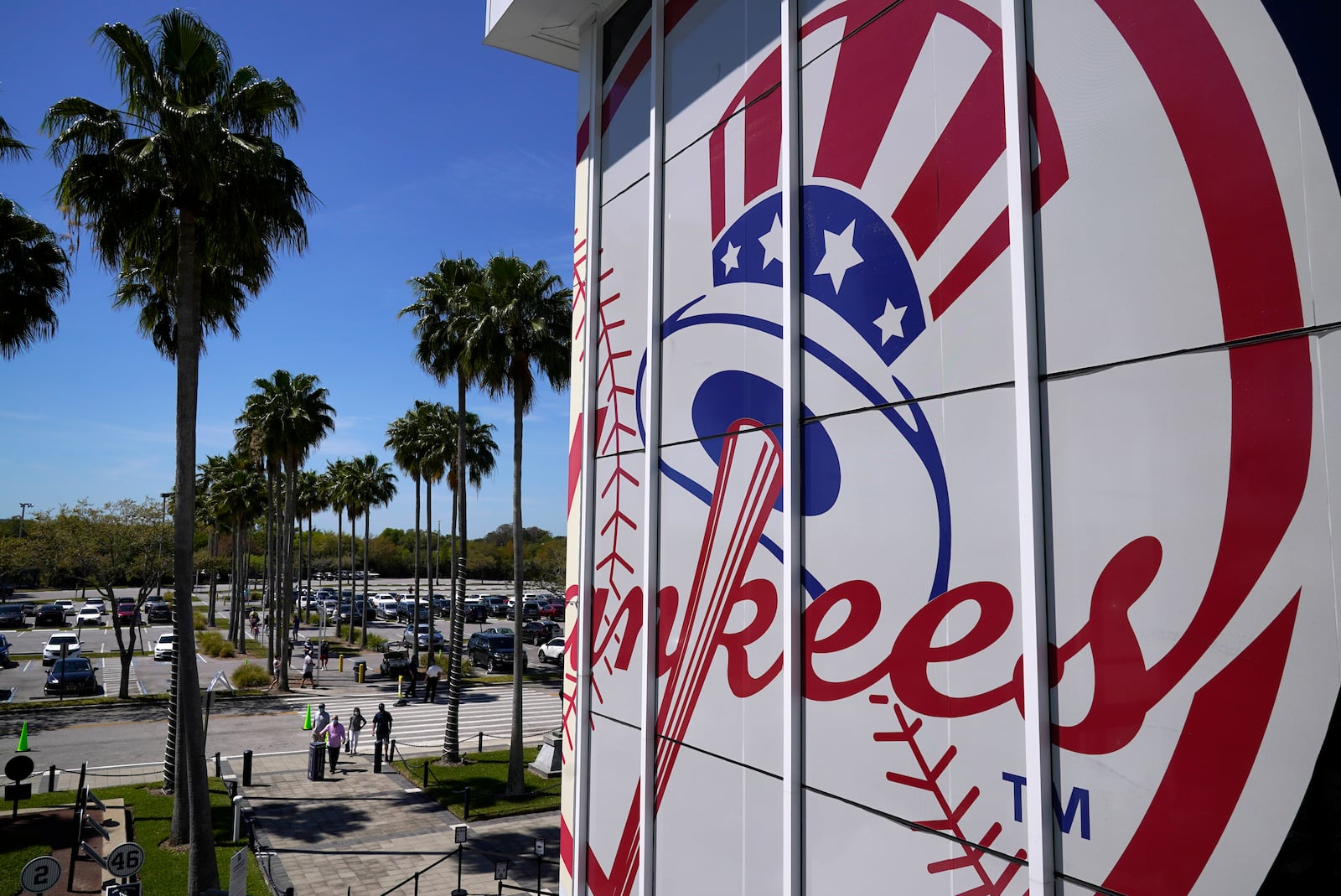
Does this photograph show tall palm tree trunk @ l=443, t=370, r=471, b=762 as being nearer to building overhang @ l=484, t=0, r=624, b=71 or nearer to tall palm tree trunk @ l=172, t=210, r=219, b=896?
tall palm tree trunk @ l=172, t=210, r=219, b=896

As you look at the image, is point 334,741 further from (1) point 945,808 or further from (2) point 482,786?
(1) point 945,808

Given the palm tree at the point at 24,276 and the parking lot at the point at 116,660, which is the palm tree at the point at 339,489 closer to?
the parking lot at the point at 116,660

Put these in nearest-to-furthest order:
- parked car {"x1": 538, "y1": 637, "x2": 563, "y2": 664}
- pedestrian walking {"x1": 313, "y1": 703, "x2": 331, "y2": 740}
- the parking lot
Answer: pedestrian walking {"x1": 313, "y1": 703, "x2": 331, "y2": 740} → the parking lot → parked car {"x1": 538, "y1": 637, "x2": 563, "y2": 664}

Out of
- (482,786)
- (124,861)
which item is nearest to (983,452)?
(124,861)

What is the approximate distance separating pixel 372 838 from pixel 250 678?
21.6 metres

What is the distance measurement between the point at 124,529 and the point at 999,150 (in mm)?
38160

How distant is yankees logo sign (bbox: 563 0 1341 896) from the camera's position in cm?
342

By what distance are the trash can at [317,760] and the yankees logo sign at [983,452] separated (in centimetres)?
1647

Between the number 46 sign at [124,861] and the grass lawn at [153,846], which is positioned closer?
the number 46 sign at [124,861]

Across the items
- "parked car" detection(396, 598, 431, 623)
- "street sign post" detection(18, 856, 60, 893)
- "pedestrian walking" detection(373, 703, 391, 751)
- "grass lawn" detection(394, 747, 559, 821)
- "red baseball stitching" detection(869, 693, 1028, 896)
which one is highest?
"red baseball stitching" detection(869, 693, 1028, 896)

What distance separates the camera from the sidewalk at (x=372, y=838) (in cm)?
1469

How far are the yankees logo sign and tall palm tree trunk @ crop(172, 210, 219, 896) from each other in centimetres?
892

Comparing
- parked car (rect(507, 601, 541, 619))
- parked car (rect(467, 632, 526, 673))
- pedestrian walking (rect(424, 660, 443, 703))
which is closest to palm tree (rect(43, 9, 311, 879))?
pedestrian walking (rect(424, 660, 443, 703))

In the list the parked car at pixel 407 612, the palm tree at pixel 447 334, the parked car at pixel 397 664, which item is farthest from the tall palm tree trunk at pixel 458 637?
the parked car at pixel 407 612
